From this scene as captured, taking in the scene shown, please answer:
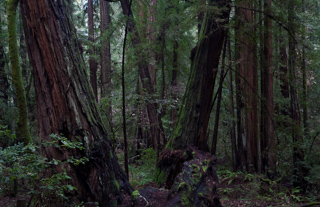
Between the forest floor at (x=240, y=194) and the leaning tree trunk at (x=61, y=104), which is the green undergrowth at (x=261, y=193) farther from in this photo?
the leaning tree trunk at (x=61, y=104)

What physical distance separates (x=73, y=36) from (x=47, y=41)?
632mm

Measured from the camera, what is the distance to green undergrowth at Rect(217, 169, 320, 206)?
629 cm

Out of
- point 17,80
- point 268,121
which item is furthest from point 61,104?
point 268,121

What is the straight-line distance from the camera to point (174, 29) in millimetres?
8383

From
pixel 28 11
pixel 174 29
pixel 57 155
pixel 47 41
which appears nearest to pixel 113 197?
pixel 57 155

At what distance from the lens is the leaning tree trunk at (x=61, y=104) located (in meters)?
4.18

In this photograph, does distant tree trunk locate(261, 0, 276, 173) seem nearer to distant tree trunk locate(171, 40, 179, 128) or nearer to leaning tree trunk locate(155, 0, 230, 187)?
leaning tree trunk locate(155, 0, 230, 187)

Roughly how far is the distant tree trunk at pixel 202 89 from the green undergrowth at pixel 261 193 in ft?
5.77

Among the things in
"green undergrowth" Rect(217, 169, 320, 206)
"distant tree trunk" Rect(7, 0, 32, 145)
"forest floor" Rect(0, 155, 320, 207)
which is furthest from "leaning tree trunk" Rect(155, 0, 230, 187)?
"distant tree trunk" Rect(7, 0, 32, 145)

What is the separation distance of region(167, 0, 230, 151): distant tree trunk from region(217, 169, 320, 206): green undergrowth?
1.76m

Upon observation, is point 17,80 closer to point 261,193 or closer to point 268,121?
point 261,193

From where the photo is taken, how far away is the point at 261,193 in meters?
Answer: 7.27

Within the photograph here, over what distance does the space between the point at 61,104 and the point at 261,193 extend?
5973 mm

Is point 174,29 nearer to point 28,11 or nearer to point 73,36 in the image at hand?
point 73,36
